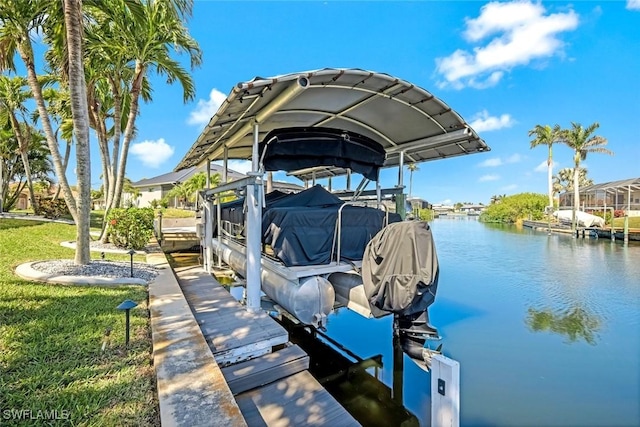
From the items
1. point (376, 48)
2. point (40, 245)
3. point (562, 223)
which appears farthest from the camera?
point (562, 223)

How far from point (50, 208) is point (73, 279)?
14892 mm

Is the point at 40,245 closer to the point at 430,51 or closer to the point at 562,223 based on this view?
the point at 430,51

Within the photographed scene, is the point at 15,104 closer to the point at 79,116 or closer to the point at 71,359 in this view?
the point at 79,116

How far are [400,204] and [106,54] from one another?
945cm

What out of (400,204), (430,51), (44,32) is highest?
(430,51)

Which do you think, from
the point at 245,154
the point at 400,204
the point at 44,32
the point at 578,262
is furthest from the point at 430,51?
the point at 44,32

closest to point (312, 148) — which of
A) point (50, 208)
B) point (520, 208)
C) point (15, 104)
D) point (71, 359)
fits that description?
point (71, 359)

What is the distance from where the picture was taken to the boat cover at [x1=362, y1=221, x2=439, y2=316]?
3.10 m

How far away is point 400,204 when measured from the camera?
5594mm

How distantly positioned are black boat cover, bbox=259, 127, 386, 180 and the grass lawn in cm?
297

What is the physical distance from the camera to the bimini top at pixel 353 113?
3.64m

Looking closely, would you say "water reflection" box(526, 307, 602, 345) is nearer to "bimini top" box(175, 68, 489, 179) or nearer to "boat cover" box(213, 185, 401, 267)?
"bimini top" box(175, 68, 489, 179)

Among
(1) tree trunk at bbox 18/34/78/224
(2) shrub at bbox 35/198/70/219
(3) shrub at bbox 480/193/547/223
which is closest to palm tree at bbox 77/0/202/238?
(1) tree trunk at bbox 18/34/78/224

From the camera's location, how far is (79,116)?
5410mm
